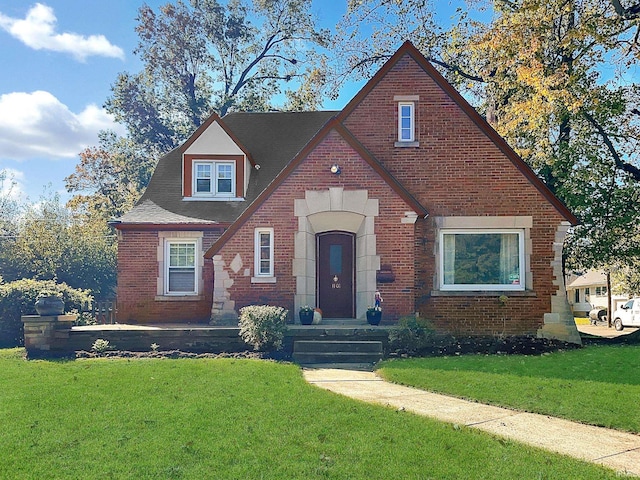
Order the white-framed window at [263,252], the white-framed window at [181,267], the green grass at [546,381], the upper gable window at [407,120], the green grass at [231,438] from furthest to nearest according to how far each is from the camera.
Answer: the white-framed window at [181,267], the upper gable window at [407,120], the white-framed window at [263,252], the green grass at [546,381], the green grass at [231,438]

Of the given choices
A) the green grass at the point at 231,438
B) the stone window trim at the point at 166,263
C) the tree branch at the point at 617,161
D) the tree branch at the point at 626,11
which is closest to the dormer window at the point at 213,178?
the stone window trim at the point at 166,263

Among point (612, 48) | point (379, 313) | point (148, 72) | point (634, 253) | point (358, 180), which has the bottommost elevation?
point (379, 313)

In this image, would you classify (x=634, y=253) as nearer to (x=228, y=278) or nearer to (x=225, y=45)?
(x=228, y=278)

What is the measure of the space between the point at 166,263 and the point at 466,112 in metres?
9.57

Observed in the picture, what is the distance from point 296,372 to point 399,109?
8476 mm

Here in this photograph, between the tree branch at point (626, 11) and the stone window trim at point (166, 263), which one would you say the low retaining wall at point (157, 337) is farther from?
the tree branch at point (626, 11)

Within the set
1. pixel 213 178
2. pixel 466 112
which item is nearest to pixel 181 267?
pixel 213 178

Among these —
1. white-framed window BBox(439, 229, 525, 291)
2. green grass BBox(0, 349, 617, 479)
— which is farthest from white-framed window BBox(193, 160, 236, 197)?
green grass BBox(0, 349, 617, 479)

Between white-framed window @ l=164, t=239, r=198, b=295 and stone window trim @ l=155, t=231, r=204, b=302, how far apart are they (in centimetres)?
3

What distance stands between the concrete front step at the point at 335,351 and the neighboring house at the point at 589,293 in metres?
38.3

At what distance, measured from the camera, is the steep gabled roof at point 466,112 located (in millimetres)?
15508

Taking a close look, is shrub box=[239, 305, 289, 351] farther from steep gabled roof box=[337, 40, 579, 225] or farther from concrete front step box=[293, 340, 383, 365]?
steep gabled roof box=[337, 40, 579, 225]

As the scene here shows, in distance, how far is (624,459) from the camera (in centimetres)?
603

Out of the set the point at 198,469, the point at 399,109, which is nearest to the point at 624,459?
the point at 198,469
